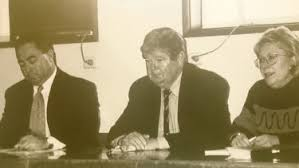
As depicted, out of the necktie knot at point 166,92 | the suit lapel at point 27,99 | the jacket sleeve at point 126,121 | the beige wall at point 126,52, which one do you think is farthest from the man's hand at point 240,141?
the suit lapel at point 27,99

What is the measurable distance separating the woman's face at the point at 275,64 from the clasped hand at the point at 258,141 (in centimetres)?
22

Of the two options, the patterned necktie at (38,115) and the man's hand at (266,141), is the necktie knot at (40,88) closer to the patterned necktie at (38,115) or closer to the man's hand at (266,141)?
the patterned necktie at (38,115)

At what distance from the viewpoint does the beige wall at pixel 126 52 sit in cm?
205

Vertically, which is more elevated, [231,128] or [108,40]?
[108,40]

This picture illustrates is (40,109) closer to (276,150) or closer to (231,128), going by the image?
(231,128)

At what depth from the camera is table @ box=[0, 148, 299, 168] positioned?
1562mm

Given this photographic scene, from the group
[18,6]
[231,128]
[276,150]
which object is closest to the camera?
[276,150]

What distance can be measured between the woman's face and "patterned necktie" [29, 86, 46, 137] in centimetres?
111

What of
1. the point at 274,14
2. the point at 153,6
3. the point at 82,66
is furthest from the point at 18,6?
the point at 274,14

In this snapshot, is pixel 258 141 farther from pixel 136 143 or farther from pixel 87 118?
pixel 87 118

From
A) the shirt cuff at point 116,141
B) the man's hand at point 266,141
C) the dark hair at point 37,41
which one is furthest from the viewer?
the dark hair at point 37,41

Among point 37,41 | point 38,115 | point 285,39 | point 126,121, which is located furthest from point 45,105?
point 285,39

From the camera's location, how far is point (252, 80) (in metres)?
2.02

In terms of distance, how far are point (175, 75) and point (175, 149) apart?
35 centimetres
